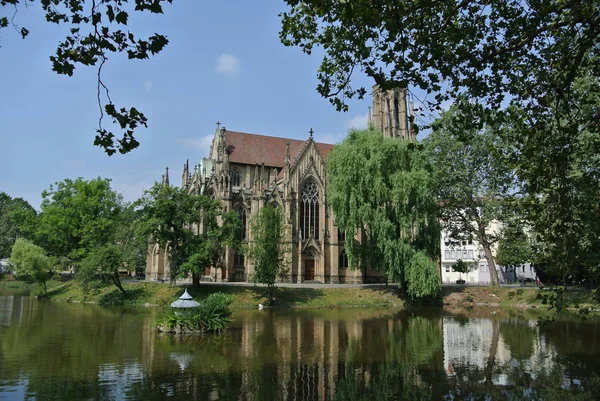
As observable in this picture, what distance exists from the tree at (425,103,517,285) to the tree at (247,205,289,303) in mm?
15660

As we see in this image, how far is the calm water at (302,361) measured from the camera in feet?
43.6

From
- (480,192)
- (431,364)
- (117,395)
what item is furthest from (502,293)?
(117,395)

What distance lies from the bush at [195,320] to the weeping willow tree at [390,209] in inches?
763

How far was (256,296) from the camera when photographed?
146 feet

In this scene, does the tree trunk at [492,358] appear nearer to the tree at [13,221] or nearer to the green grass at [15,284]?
the tree at [13,221]

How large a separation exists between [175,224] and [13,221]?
60698 mm

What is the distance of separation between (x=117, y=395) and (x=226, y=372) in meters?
3.84

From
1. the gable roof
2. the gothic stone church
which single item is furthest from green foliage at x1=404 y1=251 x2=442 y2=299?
the gable roof

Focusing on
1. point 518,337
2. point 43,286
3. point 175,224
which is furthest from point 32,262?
point 518,337

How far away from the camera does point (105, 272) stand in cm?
4466

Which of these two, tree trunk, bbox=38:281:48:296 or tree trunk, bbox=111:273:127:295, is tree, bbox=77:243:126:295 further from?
tree trunk, bbox=38:281:48:296

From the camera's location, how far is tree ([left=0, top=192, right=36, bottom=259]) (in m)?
67.1

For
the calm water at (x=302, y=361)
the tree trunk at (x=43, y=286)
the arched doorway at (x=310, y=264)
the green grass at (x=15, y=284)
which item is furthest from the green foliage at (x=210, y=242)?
the green grass at (x=15, y=284)

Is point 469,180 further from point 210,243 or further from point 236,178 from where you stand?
point 236,178
